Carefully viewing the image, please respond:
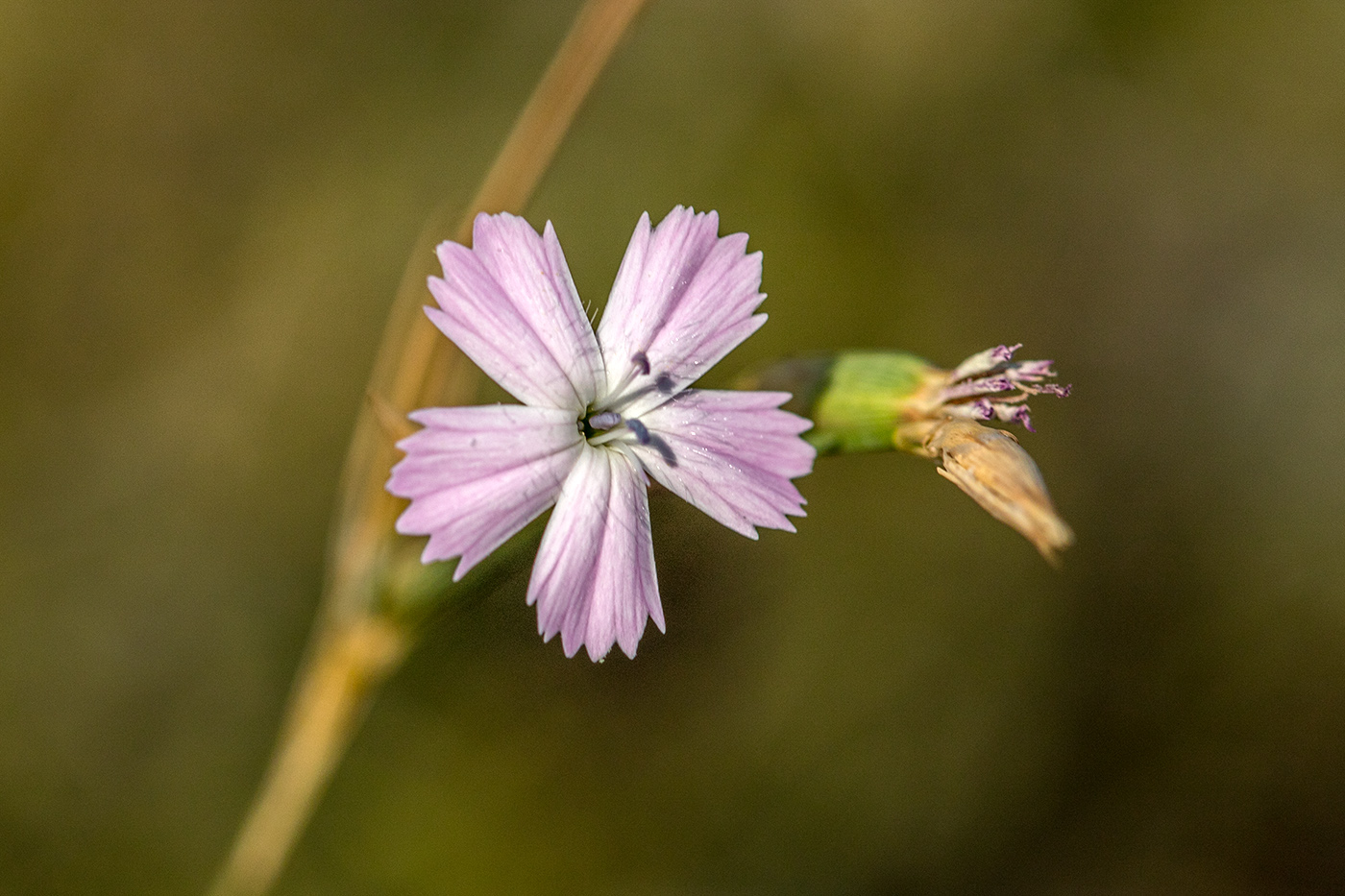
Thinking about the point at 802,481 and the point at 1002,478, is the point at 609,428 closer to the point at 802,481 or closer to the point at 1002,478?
the point at 1002,478

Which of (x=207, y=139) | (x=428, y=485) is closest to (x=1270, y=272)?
(x=428, y=485)

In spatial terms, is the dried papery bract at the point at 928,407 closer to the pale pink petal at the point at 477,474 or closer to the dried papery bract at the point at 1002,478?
the dried papery bract at the point at 1002,478

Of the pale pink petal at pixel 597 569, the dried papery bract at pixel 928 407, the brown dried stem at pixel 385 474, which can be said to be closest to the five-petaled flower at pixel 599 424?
the pale pink petal at pixel 597 569

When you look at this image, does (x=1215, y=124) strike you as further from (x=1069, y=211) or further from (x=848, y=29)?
(x=848, y=29)

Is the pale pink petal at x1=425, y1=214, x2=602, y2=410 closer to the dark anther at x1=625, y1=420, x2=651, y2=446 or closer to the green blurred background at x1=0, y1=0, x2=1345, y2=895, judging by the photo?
the dark anther at x1=625, y1=420, x2=651, y2=446

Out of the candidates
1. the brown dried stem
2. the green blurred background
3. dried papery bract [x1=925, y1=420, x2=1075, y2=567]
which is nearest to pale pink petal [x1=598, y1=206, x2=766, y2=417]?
dried papery bract [x1=925, y1=420, x2=1075, y2=567]

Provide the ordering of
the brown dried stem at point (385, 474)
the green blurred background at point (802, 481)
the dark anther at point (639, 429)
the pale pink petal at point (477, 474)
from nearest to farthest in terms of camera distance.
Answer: the pale pink petal at point (477, 474) → the dark anther at point (639, 429) → the brown dried stem at point (385, 474) → the green blurred background at point (802, 481)

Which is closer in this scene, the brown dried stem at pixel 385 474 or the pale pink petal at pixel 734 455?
the pale pink petal at pixel 734 455
